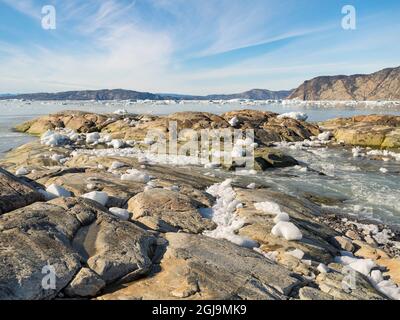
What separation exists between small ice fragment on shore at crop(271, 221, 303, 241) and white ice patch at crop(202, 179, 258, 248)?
0.88 metres

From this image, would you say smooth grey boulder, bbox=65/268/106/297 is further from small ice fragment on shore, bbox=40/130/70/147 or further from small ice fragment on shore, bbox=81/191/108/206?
small ice fragment on shore, bbox=40/130/70/147

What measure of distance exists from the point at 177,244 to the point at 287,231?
3698 mm

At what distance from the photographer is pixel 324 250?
10836mm

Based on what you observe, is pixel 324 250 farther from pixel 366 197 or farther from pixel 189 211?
pixel 366 197

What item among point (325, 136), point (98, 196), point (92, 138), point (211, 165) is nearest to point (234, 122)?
point (325, 136)

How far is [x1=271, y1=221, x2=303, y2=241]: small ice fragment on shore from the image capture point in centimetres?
1082

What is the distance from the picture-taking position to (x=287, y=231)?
429 inches

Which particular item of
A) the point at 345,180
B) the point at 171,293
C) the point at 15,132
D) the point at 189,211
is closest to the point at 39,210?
the point at 171,293

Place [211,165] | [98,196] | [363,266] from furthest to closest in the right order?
[211,165] → [98,196] → [363,266]

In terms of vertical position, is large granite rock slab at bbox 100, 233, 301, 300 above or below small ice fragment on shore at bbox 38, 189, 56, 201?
below

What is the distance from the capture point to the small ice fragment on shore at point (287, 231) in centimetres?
1082

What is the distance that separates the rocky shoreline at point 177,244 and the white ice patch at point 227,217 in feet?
0.12

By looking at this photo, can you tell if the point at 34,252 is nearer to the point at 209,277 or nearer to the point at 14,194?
the point at 14,194

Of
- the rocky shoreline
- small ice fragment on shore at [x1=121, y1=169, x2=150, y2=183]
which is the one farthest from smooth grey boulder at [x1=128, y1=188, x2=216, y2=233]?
small ice fragment on shore at [x1=121, y1=169, x2=150, y2=183]
